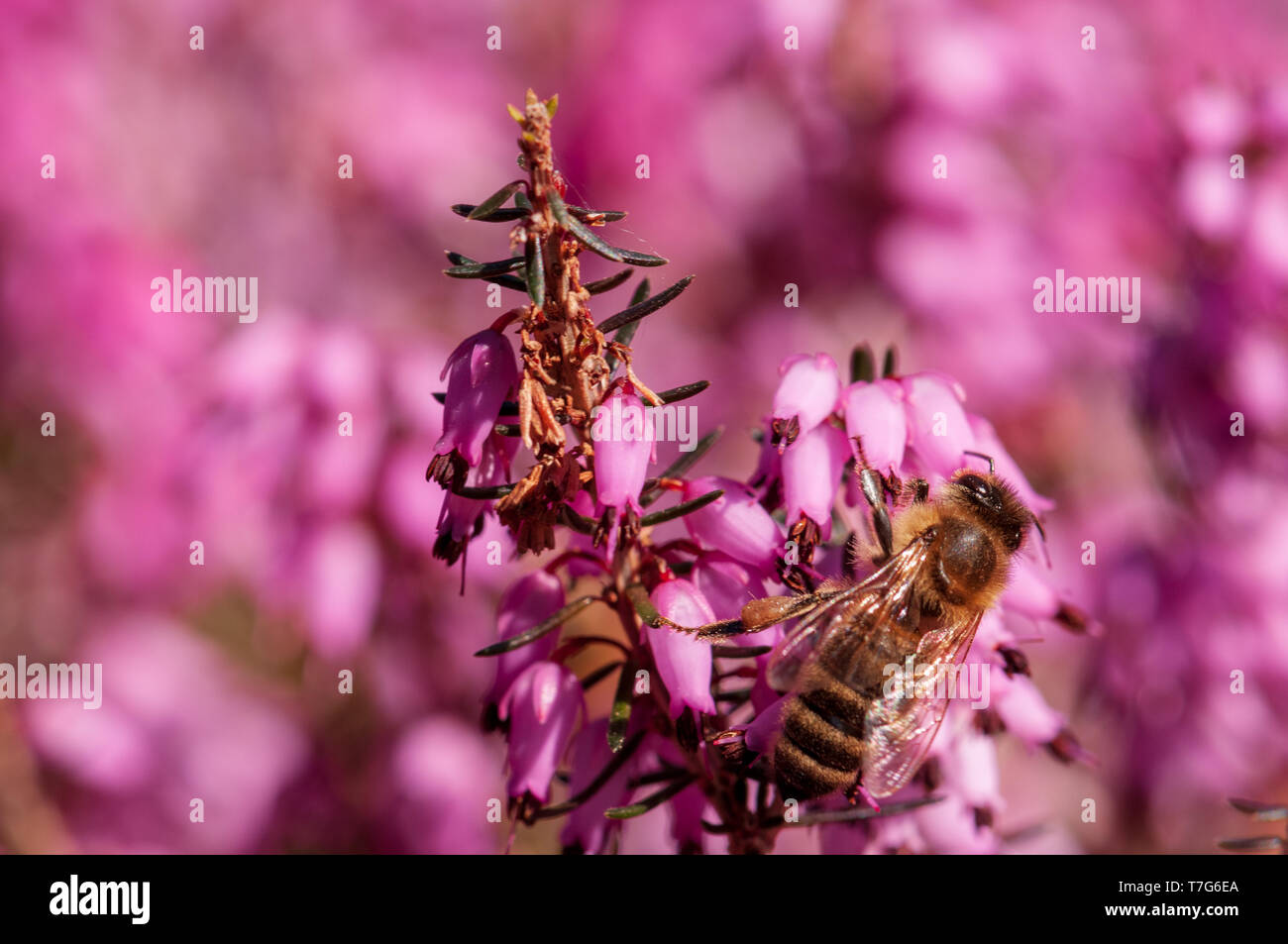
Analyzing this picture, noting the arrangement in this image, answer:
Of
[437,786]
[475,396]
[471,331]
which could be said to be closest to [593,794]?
[475,396]

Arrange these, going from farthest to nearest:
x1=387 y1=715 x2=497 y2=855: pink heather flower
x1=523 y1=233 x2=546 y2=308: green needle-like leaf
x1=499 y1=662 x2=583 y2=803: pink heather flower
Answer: x1=387 y1=715 x2=497 y2=855: pink heather flower, x1=499 y1=662 x2=583 y2=803: pink heather flower, x1=523 y1=233 x2=546 y2=308: green needle-like leaf

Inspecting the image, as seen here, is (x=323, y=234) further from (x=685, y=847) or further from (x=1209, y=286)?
(x=685, y=847)

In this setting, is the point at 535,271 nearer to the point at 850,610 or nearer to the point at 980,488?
the point at 850,610

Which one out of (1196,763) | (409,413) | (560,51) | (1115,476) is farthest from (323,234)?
(1196,763)

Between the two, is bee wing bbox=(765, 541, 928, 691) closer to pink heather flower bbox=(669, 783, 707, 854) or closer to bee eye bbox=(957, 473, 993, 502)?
bee eye bbox=(957, 473, 993, 502)

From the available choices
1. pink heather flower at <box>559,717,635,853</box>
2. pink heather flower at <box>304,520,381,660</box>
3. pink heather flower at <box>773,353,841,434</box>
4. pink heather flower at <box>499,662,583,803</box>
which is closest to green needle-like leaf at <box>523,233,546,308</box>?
pink heather flower at <box>773,353,841,434</box>

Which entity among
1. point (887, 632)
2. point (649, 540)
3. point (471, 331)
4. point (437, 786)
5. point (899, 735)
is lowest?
point (437, 786)
